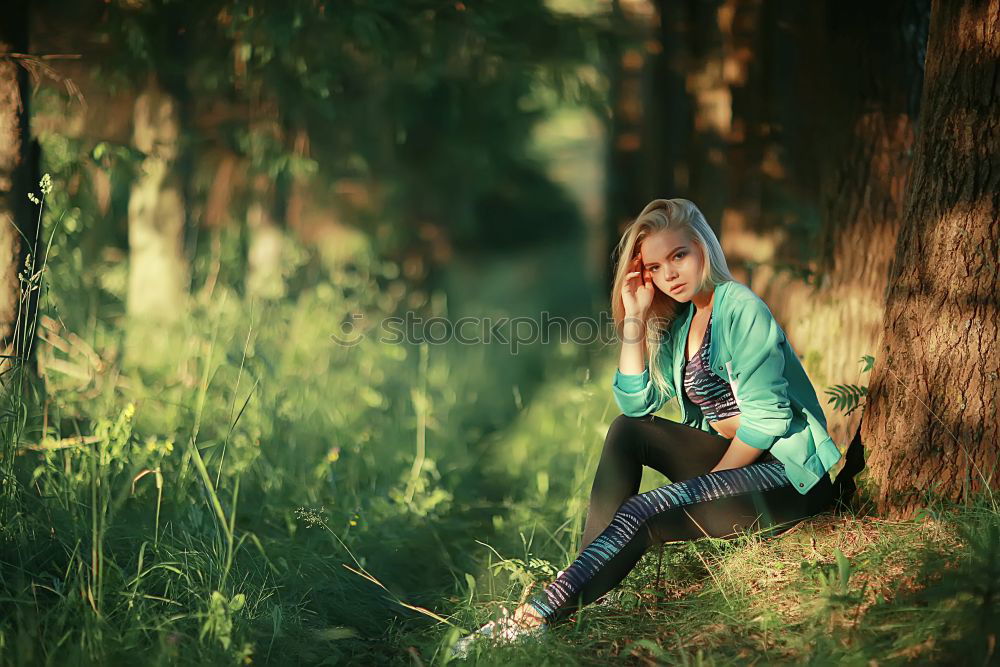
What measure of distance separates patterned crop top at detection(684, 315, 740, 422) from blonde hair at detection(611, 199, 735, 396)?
12 cm

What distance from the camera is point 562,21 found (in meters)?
6.02

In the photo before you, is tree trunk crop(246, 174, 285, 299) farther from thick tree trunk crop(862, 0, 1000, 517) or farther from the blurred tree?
thick tree trunk crop(862, 0, 1000, 517)

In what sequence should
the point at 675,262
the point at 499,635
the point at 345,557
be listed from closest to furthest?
the point at 499,635, the point at 675,262, the point at 345,557

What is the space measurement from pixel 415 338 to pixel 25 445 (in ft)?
Answer: 19.3

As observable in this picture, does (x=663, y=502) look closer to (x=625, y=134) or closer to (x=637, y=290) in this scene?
(x=637, y=290)

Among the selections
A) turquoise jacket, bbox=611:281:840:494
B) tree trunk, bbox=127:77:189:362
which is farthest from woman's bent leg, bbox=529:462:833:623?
tree trunk, bbox=127:77:189:362

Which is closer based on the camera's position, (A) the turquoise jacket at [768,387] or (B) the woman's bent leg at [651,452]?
(A) the turquoise jacket at [768,387]

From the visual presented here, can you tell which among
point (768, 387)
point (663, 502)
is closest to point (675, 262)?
point (768, 387)

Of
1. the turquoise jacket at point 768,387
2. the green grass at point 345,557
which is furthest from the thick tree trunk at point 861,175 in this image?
the turquoise jacket at point 768,387

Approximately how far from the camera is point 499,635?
3.06 metres

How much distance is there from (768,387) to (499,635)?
1.25m

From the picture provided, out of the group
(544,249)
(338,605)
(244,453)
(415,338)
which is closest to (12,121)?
(244,453)

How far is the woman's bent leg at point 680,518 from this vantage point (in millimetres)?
3080

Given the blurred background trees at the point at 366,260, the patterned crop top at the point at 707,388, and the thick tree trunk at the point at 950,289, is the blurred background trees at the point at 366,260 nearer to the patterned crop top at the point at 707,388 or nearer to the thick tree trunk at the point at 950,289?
the thick tree trunk at the point at 950,289
